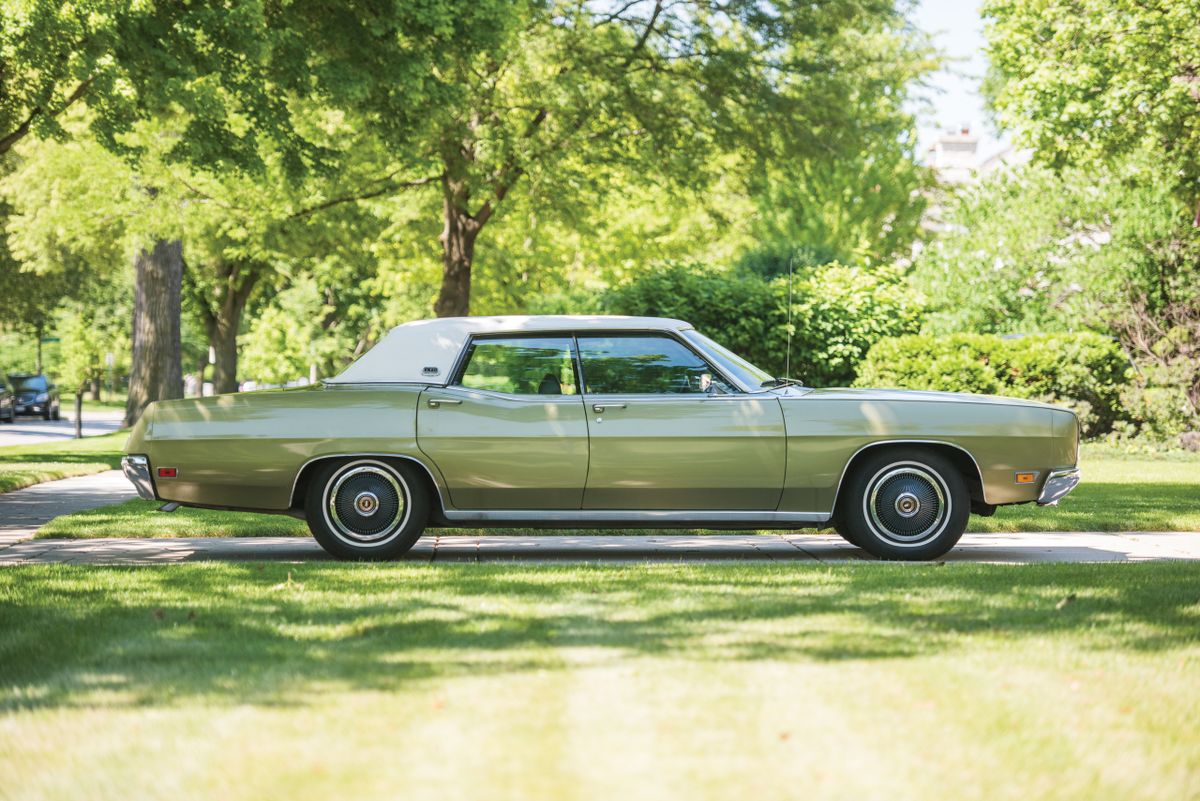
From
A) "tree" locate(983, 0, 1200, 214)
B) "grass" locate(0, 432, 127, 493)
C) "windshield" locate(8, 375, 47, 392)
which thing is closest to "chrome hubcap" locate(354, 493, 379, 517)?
"grass" locate(0, 432, 127, 493)

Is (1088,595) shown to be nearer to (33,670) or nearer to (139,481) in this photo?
(33,670)

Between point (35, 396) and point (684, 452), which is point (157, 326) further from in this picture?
point (684, 452)

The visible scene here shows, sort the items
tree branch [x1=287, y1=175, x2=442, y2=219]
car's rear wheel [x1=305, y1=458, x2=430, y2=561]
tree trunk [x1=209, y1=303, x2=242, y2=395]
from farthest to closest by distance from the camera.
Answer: tree trunk [x1=209, y1=303, x2=242, y2=395] < tree branch [x1=287, y1=175, x2=442, y2=219] < car's rear wheel [x1=305, y1=458, x2=430, y2=561]

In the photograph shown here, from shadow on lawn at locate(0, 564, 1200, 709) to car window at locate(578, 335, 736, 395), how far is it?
1.26 meters

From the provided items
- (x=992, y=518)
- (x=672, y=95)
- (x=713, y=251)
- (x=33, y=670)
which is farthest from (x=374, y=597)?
(x=713, y=251)

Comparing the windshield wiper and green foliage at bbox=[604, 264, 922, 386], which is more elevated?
green foliage at bbox=[604, 264, 922, 386]

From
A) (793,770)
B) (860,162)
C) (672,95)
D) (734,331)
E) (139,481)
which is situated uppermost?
(860,162)

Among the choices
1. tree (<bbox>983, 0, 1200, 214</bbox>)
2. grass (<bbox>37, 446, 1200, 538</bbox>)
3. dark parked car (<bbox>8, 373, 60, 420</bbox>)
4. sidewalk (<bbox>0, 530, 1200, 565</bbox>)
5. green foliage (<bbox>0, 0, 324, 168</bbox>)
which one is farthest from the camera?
dark parked car (<bbox>8, 373, 60, 420</bbox>)

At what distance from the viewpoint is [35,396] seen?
44.1m

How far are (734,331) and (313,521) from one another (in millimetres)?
13471

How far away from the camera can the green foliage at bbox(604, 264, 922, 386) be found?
21.0 metres

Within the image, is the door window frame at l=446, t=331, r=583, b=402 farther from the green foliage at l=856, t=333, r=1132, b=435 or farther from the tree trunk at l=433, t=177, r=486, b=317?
the tree trunk at l=433, t=177, r=486, b=317

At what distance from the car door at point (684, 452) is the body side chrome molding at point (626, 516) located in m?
0.04

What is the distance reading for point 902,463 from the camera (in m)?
8.24
